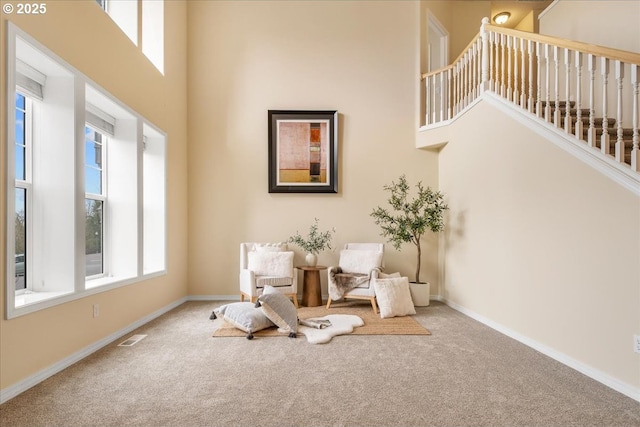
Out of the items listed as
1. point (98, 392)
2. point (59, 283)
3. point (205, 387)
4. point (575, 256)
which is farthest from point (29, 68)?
point (575, 256)

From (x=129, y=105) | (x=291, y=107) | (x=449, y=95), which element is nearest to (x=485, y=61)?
(x=449, y=95)

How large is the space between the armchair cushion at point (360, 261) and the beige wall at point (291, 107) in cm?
43

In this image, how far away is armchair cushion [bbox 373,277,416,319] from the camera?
411 cm

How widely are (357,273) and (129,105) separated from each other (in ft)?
10.9

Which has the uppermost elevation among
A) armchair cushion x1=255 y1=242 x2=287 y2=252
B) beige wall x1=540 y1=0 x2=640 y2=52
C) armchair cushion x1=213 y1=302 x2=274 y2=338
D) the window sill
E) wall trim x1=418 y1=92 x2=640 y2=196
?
beige wall x1=540 y1=0 x2=640 y2=52

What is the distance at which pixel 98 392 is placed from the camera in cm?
222

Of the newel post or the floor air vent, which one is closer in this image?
the floor air vent

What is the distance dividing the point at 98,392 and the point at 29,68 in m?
2.37

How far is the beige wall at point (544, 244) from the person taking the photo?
7.64 ft

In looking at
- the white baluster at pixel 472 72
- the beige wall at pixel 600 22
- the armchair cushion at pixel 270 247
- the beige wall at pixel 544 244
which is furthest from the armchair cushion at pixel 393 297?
the beige wall at pixel 600 22

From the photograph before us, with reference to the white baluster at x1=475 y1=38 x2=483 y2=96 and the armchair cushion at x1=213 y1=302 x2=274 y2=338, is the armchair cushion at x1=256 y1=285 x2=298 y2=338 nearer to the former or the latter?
the armchair cushion at x1=213 y1=302 x2=274 y2=338

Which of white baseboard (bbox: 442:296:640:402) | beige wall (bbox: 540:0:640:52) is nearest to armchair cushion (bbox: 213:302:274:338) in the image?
white baseboard (bbox: 442:296:640:402)

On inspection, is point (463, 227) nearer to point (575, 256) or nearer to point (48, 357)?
point (575, 256)

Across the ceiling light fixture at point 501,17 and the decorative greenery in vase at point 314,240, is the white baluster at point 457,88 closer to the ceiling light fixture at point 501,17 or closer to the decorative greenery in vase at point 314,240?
the decorative greenery in vase at point 314,240
